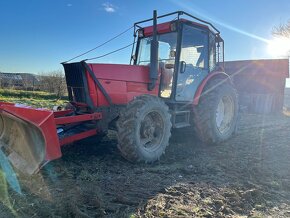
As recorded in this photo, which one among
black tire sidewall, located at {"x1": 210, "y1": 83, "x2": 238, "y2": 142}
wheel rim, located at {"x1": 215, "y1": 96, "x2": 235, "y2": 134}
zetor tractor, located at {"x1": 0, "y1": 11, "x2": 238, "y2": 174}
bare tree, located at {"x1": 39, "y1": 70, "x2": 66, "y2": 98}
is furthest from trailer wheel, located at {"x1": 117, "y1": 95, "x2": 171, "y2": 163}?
bare tree, located at {"x1": 39, "y1": 70, "x2": 66, "y2": 98}

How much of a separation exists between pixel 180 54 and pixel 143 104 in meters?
1.73

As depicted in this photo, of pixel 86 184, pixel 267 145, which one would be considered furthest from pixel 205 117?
pixel 86 184

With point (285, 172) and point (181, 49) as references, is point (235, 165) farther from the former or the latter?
point (181, 49)

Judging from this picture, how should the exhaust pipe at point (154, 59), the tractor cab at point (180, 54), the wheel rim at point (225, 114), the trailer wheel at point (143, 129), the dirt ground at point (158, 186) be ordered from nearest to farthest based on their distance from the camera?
the dirt ground at point (158, 186), the trailer wheel at point (143, 129), the exhaust pipe at point (154, 59), the tractor cab at point (180, 54), the wheel rim at point (225, 114)

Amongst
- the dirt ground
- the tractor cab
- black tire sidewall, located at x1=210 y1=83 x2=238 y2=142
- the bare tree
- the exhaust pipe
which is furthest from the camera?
the bare tree

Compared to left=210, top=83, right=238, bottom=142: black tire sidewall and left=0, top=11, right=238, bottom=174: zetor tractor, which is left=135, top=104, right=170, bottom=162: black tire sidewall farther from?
left=210, top=83, right=238, bottom=142: black tire sidewall

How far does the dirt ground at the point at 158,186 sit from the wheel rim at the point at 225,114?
1.26 m

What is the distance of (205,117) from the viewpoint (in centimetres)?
608

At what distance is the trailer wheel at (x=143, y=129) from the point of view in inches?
178

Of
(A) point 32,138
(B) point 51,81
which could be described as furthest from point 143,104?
(B) point 51,81

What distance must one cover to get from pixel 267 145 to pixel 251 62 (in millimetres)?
10638

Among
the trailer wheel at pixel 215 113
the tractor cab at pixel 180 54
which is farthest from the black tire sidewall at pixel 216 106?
the tractor cab at pixel 180 54

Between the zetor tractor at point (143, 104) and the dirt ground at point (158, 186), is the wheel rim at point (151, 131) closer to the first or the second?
the zetor tractor at point (143, 104)

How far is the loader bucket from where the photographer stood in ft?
12.2
